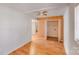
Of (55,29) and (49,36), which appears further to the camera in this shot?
(49,36)

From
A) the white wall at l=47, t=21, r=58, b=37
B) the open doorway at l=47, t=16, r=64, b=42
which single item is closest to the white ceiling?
the open doorway at l=47, t=16, r=64, b=42

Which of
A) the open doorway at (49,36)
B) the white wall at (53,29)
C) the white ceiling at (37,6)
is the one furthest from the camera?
the white wall at (53,29)

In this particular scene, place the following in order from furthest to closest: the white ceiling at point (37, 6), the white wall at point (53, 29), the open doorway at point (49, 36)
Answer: the white wall at point (53, 29) → the open doorway at point (49, 36) → the white ceiling at point (37, 6)

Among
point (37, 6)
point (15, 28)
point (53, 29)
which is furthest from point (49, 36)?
point (37, 6)

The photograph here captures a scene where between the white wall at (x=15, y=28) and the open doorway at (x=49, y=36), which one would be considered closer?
the open doorway at (x=49, y=36)

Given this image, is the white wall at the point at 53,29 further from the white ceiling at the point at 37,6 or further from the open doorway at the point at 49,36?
the white ceiling at the point at 37,6

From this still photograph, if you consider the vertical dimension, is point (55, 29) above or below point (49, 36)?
above

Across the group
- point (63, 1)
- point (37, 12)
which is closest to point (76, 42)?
point (63, 1)

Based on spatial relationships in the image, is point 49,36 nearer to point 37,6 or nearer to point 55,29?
point 55,29

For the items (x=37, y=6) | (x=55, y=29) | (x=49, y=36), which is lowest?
(x=49, y=36)

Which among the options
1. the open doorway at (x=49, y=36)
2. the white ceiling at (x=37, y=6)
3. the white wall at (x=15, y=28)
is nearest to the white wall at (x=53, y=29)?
the open doorway at (x=49, y=36)

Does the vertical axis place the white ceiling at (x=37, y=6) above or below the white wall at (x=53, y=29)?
above

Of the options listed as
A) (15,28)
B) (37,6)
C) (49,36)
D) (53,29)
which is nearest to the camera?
(37,6)
